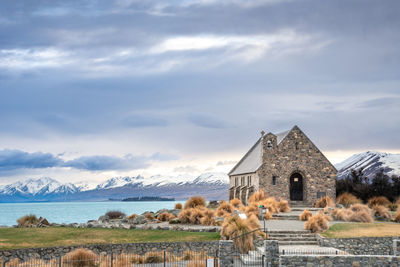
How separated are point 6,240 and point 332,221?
71.1 ft

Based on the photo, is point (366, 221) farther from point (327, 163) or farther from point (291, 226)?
→ point (327, 163)

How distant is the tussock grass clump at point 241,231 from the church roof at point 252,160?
19.0m

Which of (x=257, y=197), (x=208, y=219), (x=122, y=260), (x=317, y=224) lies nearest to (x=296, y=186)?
(x=257, y=197)

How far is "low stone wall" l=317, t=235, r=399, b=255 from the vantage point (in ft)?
88.7

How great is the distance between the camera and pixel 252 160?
51.6m

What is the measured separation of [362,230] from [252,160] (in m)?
21.7

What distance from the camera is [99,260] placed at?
2292cm

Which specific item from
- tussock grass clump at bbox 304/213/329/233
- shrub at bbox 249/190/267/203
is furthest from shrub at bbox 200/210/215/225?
tussock grass clump at bbox 304/213/329/233

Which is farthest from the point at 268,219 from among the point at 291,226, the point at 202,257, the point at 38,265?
the point at 38,265

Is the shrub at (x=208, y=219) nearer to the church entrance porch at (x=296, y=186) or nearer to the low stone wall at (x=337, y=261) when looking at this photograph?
the low stone wall at (x=337, y=261)

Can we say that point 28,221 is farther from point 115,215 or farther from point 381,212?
point 381,212

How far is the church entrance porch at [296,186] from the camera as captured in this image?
157ft

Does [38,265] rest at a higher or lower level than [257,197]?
lower

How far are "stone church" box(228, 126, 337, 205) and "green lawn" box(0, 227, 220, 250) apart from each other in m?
17.0
